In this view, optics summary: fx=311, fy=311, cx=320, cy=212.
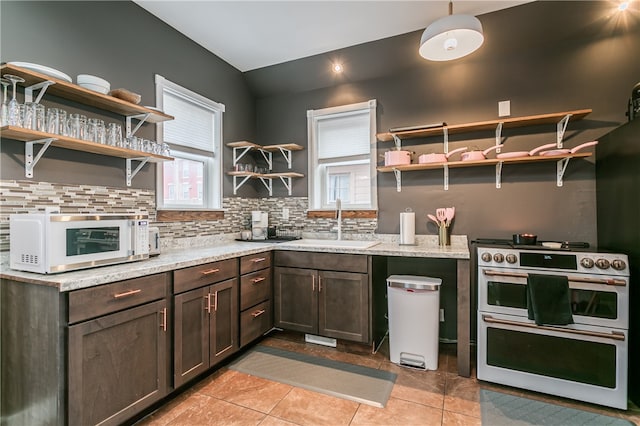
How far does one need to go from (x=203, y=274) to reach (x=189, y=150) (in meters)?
1.37

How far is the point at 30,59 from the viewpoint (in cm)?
183

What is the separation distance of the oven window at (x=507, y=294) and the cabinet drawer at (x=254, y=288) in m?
1.80

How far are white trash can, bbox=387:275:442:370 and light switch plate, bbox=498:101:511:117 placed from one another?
1.56 metres

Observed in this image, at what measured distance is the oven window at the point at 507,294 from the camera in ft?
6.95

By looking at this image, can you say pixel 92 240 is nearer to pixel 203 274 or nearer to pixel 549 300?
pixel 203 274

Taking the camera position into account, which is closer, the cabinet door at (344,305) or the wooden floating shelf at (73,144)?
the wooden floating shelf at (73,144)

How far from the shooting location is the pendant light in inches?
72.2

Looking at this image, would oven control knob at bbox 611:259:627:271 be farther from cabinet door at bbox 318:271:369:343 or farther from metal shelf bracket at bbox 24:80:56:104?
metal shelf bracket at bbox 24:80:56:104

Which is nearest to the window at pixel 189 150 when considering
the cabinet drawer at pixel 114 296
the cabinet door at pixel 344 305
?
the cabinet drawer at pixel 114 296

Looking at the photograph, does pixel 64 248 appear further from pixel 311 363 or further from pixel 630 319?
pixel 630 319

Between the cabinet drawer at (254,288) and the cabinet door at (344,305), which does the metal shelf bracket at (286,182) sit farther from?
the cabinet door at (344,305)

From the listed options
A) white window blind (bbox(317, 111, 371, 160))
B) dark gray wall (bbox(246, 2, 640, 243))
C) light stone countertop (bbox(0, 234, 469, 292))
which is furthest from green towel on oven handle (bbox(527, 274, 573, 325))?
white window blind (bbox(317, 111, 371, 160))

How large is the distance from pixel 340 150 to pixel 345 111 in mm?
417

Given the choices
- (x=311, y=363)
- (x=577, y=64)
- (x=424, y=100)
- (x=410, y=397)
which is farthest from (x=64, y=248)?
(x=577, y=64)
